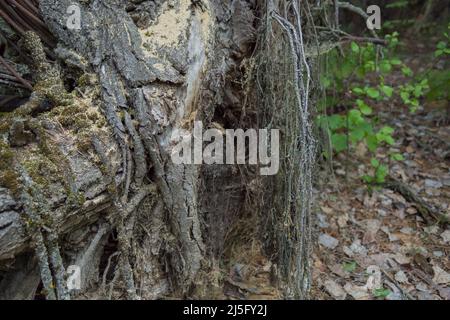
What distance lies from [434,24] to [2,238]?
230 inches

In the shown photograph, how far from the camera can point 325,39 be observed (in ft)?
9.78

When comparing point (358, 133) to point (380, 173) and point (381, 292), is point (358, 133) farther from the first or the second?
point (381, 292)

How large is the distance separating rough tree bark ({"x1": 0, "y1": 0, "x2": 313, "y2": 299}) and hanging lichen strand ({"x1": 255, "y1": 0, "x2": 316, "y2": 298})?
0.02 m

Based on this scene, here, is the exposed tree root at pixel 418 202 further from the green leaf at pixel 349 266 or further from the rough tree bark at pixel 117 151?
the rough tree bark at pixel 117 151

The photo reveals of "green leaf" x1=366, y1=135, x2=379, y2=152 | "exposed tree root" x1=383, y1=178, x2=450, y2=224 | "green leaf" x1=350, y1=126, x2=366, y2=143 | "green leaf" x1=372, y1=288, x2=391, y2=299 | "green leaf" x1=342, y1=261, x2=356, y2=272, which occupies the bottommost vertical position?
"green leaf" x1=372, y1=288, x2=391, y2=299

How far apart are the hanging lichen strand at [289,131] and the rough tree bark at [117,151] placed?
0.9 inches

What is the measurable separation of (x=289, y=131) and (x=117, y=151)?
3.14 ft

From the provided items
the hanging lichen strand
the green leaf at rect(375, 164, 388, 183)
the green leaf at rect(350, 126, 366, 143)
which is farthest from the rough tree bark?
the green leaf at rect(375, 164, 388, 183)

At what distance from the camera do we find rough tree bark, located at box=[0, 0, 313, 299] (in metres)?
1.67

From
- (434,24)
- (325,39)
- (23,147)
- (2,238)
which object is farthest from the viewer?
(434,24)

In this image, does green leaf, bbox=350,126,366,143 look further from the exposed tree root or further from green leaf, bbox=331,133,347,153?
the exposed tree root

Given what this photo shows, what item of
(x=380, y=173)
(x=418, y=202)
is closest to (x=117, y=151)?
(x=380, y=173)
